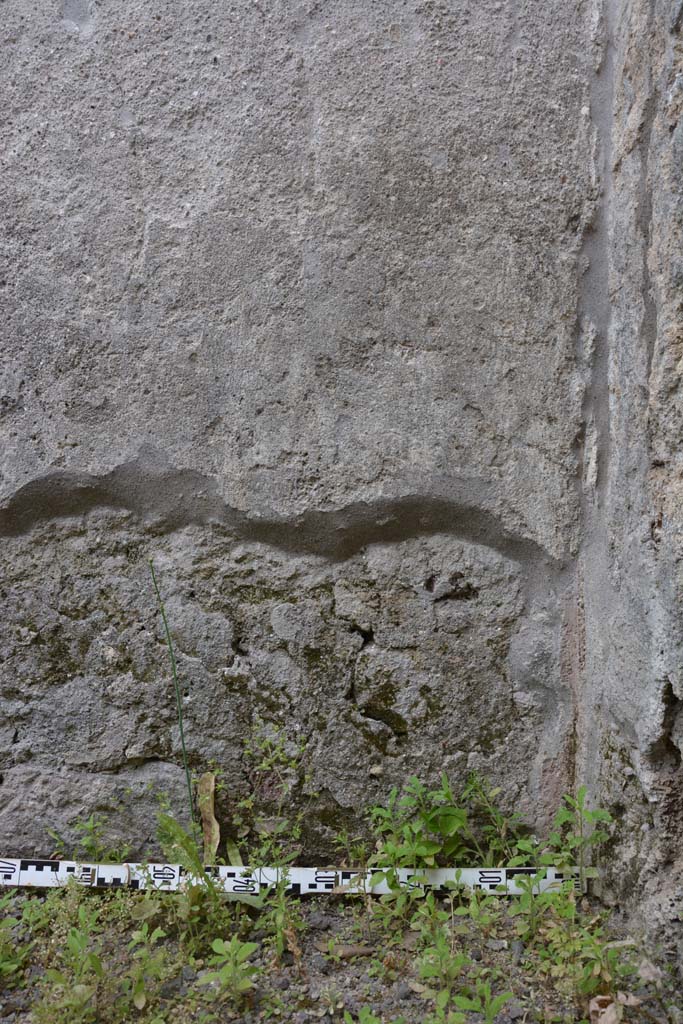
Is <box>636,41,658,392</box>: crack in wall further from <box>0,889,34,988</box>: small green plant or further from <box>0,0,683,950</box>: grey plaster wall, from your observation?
<box>0,889,34,988</box>: small green plant

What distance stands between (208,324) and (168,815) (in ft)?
3.26

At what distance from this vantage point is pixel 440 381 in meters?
1.63

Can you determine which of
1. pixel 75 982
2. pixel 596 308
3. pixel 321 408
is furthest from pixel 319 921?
pixel 596 308

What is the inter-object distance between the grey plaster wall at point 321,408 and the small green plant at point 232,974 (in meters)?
0.32

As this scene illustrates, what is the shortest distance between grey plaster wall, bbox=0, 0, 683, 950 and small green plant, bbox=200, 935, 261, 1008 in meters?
0.32

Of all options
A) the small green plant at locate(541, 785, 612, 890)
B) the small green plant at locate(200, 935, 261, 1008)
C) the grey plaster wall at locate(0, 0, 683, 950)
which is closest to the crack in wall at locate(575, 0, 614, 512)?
the grey plaster wall at locate(0, 0, 683, 950)

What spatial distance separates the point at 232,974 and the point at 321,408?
103cm

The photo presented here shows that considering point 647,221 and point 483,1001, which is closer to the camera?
point 483,1001

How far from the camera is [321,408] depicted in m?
1.63

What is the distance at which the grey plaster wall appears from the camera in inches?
64.0

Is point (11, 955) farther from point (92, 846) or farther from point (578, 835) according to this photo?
point (578, 835)

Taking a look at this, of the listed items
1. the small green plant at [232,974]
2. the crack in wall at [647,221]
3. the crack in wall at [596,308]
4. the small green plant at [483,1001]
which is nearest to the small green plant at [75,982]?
the small green plant at [232,974]

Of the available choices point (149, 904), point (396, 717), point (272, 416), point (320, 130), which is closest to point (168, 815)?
point (149, 904)

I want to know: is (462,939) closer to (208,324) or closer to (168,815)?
(168,815)
